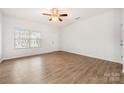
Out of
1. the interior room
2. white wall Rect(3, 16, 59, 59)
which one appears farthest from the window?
white wall Rect(3, 16, 59, 59)

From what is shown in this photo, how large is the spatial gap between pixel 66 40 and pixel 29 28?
10.8ft

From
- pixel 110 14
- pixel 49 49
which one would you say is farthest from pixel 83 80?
pixel 49 49

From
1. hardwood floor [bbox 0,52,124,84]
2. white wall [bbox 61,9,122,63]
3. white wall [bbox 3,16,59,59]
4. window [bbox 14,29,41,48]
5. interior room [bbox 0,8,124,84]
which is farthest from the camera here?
window [bbox 14,29,41,48]

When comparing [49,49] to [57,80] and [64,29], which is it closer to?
[64,29]

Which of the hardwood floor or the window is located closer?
the hardwood floor

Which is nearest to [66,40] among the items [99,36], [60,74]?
[99,36]

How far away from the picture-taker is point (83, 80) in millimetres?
2719

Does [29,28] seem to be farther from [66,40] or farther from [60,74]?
[60,74]

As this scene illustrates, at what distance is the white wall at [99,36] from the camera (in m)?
4.88

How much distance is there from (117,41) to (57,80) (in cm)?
359

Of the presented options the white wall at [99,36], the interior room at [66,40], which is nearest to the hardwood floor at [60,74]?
the interior room at [66,40]

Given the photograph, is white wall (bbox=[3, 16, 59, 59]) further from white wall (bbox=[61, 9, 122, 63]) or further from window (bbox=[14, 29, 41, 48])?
white wall (bbox=[61, 9, 122, 63])

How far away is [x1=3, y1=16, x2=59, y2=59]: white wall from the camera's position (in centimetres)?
555

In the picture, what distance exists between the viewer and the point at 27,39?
682 centimetres
